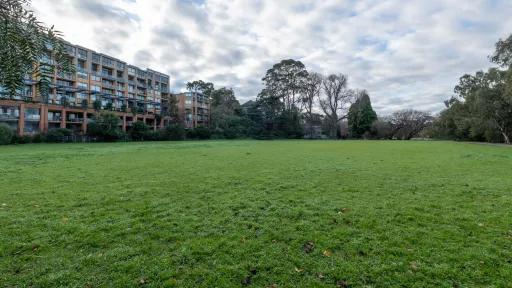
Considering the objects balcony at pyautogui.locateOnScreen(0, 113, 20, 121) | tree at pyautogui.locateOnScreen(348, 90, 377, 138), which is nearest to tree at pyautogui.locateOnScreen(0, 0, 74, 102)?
balcony at pyautogui.locateOnScreen(0, 113, 20, 121)

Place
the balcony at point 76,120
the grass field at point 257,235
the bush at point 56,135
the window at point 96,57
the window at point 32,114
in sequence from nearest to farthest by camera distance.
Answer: the grass field at point 257,235
the bush at point 56,135
the window at point 32,114
the balcony at point 76,120
the window at point 96,57

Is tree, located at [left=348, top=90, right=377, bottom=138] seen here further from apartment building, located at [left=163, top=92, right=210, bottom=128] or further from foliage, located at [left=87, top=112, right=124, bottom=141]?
foliage, located at [left=87, top=112, right=124, bottom=141]

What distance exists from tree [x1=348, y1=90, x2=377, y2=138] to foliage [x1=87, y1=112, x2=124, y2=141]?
52131 mm

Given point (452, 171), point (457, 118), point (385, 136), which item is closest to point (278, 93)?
point (385, 136)

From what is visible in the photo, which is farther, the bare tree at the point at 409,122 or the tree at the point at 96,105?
the bare tree at the point at 409,122

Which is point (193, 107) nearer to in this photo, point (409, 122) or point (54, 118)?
point (54, 118)

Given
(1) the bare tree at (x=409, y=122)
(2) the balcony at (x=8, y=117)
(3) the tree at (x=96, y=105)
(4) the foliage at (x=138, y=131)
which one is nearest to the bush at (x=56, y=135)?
(2) the balcony at (x=8, y=117)

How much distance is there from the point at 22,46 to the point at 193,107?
7803cm

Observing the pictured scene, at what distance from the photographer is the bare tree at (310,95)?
71.4m

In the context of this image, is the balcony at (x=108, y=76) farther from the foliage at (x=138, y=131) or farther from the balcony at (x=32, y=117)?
the balcony at (x=32, y=117)

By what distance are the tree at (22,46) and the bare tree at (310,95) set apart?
72694 millimetres

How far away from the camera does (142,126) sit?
186 feet

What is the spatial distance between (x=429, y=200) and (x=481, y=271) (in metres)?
3.71

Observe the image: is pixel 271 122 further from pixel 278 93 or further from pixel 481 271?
pixel 481 271
